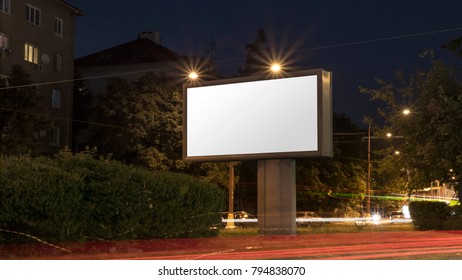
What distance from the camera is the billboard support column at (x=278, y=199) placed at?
23.3 m

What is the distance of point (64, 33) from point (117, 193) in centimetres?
3473

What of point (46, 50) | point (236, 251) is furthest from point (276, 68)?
point (46, 50)

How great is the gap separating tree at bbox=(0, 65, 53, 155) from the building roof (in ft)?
90.9

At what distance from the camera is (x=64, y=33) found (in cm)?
5181

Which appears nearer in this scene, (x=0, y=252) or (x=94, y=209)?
(x=0, y=252)

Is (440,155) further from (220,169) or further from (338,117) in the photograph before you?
(338,117)

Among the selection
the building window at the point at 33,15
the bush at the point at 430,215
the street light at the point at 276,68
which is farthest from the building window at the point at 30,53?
the street light at the point at 276,68

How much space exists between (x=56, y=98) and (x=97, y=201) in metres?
32.7

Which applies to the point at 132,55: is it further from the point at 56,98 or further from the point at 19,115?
the point at 19,115

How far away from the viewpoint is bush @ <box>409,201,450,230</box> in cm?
3382

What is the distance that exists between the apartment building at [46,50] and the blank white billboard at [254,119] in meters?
23.1

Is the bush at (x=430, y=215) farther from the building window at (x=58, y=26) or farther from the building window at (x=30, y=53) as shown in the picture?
the building window at (x=58, y=26)

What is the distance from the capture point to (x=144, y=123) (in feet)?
140
